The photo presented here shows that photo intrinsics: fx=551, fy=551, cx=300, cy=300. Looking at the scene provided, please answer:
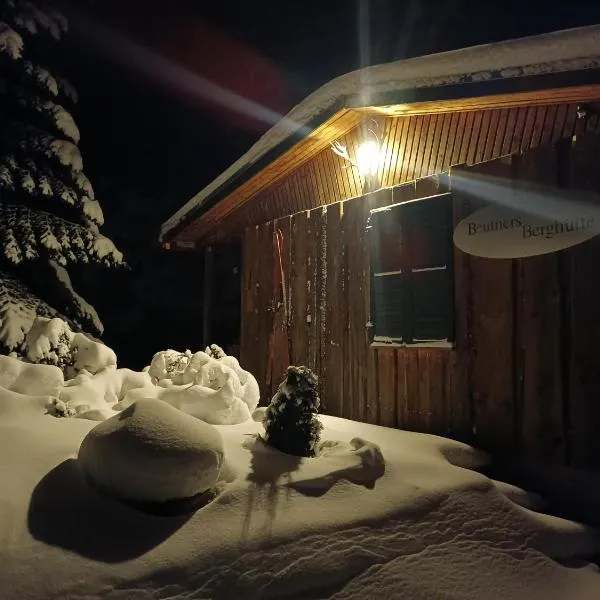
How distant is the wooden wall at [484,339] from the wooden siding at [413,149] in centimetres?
7

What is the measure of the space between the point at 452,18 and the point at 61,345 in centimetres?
1782

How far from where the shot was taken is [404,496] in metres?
4.16

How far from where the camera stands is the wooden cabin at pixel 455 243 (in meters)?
5.02

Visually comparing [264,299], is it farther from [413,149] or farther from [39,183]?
[39,183]

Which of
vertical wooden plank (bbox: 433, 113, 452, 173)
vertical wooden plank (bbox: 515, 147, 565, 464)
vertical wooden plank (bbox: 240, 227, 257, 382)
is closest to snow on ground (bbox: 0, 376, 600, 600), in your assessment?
vertical wooden plank (bbox: 515, 147, 565, 464)

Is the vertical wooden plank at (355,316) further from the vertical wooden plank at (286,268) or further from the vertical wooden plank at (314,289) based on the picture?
the vertical wooden plank at (286,268)

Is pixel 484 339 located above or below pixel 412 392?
above

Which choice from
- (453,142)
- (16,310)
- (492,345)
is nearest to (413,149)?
(453,142)

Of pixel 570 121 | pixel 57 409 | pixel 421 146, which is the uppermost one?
pixel 421 146

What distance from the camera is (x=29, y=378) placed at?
18.8 ft

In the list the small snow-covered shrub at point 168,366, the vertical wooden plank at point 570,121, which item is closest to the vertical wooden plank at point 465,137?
the vertical wooden plank at point 570,121

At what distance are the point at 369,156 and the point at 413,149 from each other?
0.68m

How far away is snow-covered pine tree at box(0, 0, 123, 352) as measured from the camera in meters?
10.3

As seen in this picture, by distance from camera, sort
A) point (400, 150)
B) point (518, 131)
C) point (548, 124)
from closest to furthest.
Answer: point (548, 124)
point (518, 131)
point (400, 150)
